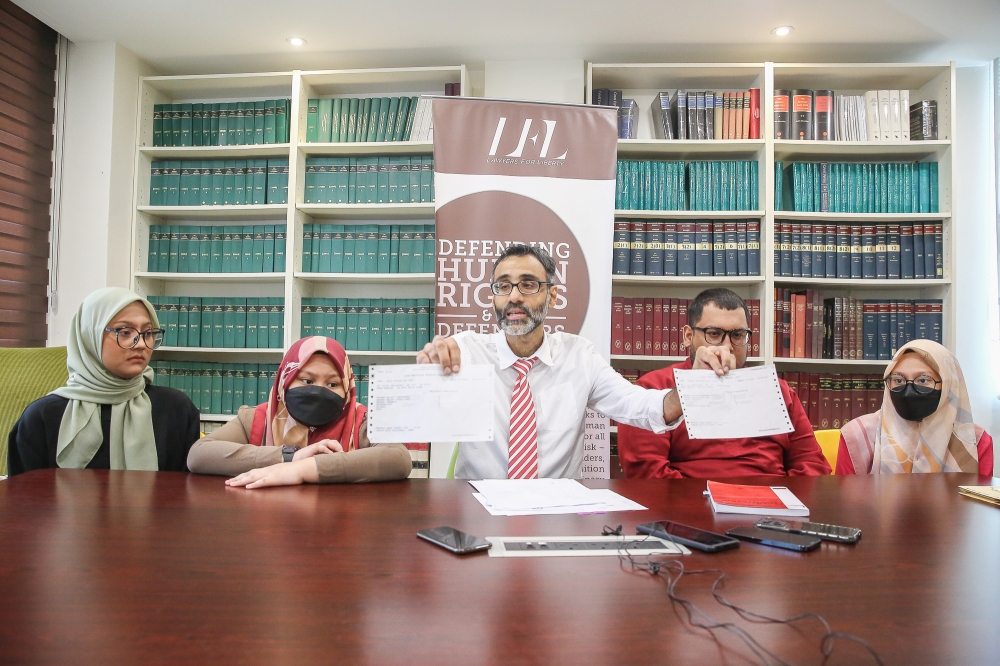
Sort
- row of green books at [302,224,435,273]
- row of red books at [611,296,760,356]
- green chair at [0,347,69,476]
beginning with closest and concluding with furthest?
1. green chair at [0,347,69,476]
2. row of red books at [611,296,760,356]
3. row of green books at [302,224,435,273]

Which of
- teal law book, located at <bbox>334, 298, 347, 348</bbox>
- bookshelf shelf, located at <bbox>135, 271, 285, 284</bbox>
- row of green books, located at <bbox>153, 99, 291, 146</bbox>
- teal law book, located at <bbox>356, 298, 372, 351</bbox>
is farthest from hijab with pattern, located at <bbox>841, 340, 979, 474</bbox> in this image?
row of green books, located at <bbox>153, 99, 291, 146</bbox>

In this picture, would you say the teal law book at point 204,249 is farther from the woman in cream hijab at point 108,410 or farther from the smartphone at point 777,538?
the smartphone at point 777,538

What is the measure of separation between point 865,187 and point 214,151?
12.4 feet

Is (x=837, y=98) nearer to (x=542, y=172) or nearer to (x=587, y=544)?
(x=542, y=172)

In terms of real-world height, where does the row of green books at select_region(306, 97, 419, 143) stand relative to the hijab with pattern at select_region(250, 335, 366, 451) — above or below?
above

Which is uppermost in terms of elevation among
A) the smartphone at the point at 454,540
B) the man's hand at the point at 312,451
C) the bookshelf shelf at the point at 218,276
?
the bookshelf shelf at the point at 218,276

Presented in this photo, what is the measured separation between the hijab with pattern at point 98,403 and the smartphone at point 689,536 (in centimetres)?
164

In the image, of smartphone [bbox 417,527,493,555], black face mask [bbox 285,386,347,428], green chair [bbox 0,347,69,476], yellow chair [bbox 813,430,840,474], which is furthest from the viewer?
yellow chair [bbox 813,430,840,474]

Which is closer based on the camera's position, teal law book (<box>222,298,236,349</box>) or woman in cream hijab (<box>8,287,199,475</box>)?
woman in cream hijab (<box>8,287,199,475</box>)

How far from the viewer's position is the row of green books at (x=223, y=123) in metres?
3.78

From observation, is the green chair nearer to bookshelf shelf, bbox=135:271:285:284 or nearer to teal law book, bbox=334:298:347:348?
bookshelf shelf, bbox=135:271:285:284

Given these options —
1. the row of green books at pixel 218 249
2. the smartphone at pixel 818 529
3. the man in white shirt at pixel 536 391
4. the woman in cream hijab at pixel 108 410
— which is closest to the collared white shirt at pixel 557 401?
the man in white shirt at pixel 536 391

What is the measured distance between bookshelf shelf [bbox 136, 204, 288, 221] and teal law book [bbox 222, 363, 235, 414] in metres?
0.95

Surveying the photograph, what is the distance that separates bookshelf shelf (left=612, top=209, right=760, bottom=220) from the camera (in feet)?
11.3
